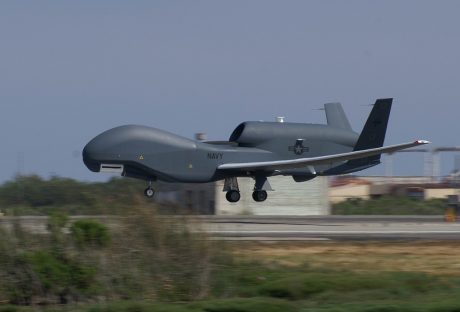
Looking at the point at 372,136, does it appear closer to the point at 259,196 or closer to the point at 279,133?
the point at 279,133

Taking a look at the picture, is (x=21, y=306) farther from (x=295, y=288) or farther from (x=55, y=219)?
(x=295, y=288)

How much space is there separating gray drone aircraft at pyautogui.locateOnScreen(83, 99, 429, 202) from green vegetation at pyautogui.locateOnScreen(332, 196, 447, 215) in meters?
12.4

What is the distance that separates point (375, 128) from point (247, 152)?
6.08 metres

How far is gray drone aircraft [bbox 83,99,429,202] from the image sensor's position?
3916 centimetres

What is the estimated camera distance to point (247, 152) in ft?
138

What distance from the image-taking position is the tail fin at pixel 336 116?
45625mm

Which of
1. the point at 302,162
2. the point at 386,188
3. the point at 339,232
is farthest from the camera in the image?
the point at 386,188

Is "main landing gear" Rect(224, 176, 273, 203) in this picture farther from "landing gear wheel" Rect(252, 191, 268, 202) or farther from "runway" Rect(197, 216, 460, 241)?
"runway" Rect(197, 216, 460, 241)

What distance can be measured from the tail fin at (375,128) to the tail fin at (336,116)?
8.49 feet

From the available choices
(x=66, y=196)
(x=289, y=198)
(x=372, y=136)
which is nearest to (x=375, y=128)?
(x=372, y=136)

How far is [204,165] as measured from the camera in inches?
1622

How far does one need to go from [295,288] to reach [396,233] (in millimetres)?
15198

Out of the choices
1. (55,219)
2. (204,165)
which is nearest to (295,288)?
(55,219)

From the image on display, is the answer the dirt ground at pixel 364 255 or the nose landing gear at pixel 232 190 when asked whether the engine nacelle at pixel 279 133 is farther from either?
the dirt ground at pixel 364 255
